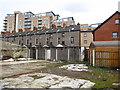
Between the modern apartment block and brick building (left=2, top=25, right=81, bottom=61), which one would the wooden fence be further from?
the modern apartment block

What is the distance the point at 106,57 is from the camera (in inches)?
555

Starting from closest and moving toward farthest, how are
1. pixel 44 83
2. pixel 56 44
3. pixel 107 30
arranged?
pixel 44 83, pixel 107 30, pixel 56 44

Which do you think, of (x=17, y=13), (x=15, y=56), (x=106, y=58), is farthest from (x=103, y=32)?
(x=17, y=13)

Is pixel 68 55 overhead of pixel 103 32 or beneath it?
Answer: beneath

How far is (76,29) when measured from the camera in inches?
1009

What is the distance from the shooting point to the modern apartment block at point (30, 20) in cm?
6831

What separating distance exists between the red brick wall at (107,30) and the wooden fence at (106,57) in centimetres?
604

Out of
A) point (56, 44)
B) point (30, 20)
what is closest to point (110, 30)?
point (56, 44)

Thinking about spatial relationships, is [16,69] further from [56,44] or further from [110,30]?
[110,30]

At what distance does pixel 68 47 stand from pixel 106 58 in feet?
40.9

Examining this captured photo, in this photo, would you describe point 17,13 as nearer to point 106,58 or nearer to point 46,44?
point 46,44

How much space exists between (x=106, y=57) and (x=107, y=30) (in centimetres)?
736

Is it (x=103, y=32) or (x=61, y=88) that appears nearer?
(x=61, y=88)

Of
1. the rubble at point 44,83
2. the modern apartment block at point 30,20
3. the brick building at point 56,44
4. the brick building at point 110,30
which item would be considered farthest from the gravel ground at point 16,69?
the modern apartment block at point 30,20
